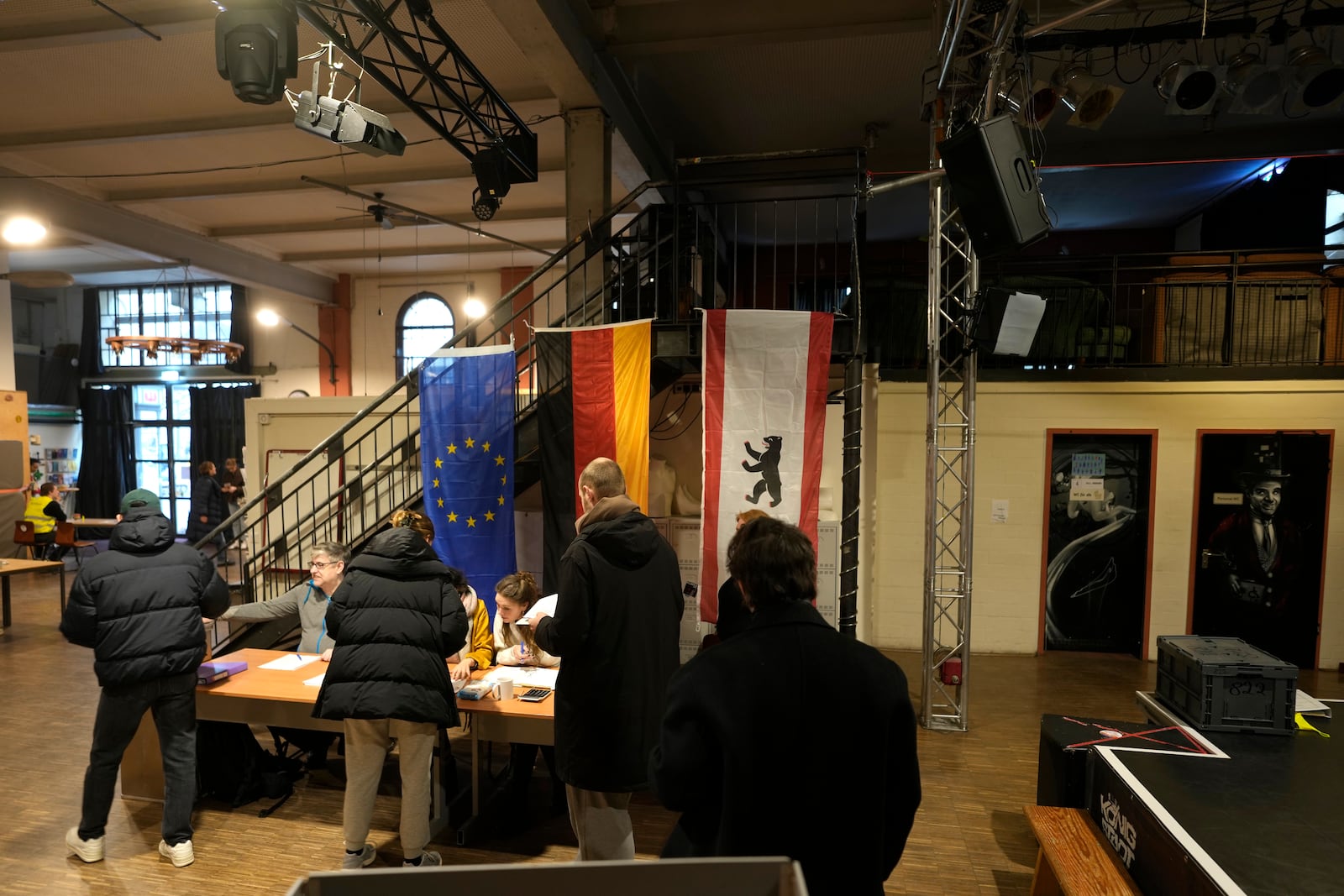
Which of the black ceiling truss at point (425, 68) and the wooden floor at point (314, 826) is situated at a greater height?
the black ceiling truss at point (425, 68)

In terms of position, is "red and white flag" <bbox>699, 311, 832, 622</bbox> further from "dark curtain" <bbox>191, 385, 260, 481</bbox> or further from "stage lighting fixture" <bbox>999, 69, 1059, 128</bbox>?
"dark curtain" <bbox>191, 385, 260, 481</bbox>

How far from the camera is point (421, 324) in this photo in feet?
43.1

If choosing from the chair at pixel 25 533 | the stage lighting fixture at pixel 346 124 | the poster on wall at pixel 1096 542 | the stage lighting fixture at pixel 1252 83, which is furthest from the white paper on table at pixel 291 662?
the chair at pixel 25 533

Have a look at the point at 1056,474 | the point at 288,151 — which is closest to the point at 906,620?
the point at 1056,474

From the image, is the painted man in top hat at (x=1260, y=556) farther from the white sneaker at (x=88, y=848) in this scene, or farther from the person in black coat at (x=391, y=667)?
the white sneaker at (x=88, y=848)

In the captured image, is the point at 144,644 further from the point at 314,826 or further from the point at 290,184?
the point at 290,184

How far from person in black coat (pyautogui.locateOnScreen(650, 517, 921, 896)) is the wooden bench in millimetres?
1452

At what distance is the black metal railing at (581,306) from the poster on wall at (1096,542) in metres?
3.07

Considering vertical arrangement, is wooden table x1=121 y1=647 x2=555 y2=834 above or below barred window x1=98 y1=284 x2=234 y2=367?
below

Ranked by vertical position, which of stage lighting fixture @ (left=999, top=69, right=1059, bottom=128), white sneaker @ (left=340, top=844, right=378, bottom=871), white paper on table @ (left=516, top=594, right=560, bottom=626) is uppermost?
stage lighting fixture @ (left=999, top=69, right=1059, bottom=128)

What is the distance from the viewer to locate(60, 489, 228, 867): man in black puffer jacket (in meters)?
3.26

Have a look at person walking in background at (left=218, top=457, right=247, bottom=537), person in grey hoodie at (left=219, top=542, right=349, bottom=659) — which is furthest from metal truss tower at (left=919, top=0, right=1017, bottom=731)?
person walking in background at (left=218, top=457, right=247, bottom=537)

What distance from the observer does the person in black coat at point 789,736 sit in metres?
1.56

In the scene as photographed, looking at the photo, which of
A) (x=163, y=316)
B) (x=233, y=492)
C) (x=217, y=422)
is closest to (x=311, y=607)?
(x=233, y=492)
